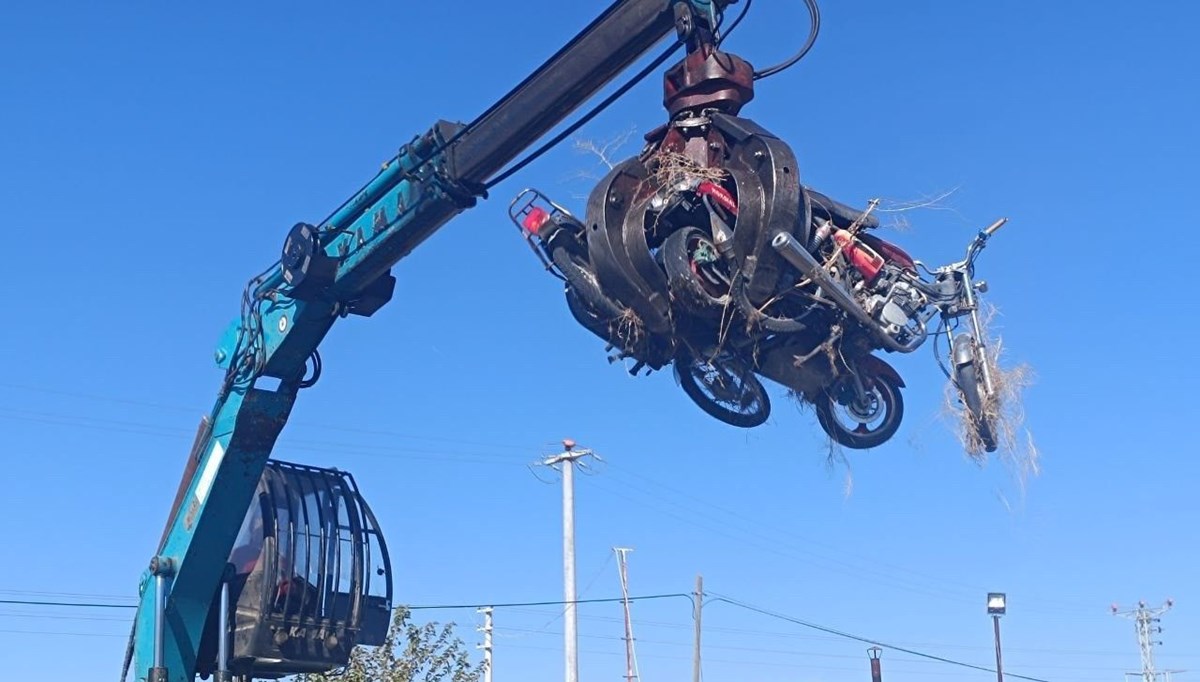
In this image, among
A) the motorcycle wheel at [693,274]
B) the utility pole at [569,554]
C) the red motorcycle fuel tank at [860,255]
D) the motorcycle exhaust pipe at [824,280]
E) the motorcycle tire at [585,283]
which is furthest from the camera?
the utility pole at [569,554]

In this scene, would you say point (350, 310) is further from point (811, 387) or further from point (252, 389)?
point (811, 387)

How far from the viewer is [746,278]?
28.0ft

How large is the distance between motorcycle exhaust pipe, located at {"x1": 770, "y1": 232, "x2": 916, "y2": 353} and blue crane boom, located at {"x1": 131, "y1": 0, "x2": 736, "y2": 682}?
6.82 feet

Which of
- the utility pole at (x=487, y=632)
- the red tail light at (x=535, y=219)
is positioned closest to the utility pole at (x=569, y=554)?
the utility pole at (x=487, y=632)

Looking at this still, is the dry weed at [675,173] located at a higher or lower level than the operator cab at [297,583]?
higher

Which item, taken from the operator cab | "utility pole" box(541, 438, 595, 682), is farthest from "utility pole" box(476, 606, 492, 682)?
the operator cab

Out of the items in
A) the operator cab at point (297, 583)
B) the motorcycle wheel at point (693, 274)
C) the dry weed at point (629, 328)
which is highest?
the motorcycle wheel at point (693, 274)

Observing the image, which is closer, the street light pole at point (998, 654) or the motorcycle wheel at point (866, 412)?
the motorcycle wheel at point (866, 412)

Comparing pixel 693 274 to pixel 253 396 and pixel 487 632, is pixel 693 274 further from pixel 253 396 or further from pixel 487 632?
pixel 487 632

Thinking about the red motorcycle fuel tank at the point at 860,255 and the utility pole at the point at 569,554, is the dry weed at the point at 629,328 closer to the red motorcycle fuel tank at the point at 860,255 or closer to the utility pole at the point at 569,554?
the red motorcycle fuel tank at the point at 860,255

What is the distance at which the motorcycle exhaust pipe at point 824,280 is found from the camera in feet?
27.3

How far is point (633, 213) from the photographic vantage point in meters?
9.05

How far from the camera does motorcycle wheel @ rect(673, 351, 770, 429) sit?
9.34m

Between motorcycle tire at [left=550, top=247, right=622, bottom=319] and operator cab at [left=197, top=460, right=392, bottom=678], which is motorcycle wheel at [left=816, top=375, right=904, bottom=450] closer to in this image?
motorcycle tire at [left=550, top=247, right=622, bottom=319]
